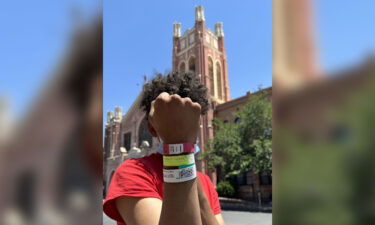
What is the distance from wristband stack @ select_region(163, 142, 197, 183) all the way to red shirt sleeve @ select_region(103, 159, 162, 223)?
377 millimetres

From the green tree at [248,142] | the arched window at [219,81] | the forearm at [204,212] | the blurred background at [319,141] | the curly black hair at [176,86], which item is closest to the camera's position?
the blurred background at [319,141]

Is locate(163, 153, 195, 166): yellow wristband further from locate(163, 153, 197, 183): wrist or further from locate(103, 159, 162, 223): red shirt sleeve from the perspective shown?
locate(103, 159, 162, 223): red shirt sleeve

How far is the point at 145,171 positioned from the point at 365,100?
3.63 feet

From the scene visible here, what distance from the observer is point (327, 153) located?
365mm

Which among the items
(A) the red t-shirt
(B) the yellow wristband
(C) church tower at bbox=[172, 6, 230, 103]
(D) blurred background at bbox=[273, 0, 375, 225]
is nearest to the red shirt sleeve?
(A) the red t-shirt

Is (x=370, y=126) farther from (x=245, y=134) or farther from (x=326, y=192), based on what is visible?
(x=245, y=134)

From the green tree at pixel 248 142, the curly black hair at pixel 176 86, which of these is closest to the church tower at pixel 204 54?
the green tree at pixel 248 142

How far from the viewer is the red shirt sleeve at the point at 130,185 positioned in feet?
4.05

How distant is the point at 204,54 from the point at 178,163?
→ 2993 cm

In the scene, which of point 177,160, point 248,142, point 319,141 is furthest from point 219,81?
point 319,141

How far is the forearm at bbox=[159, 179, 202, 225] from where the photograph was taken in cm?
85

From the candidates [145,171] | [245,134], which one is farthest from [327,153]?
[245,134]

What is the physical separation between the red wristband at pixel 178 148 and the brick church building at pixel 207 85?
24.6 metres

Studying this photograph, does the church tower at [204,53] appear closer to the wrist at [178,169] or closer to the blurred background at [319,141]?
the wrist at [178,169]
